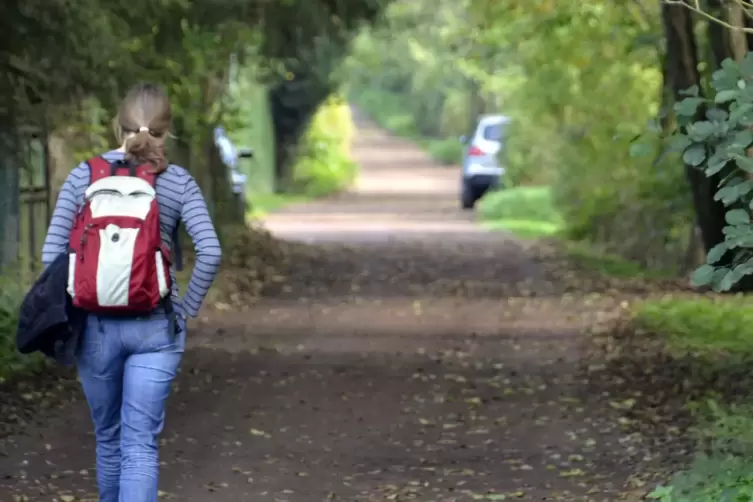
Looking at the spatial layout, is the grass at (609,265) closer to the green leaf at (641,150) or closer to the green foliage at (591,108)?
the green foliage at (591,108)

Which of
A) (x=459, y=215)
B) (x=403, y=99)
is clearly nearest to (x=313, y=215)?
(x=459, y=215)

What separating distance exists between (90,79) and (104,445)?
555cm

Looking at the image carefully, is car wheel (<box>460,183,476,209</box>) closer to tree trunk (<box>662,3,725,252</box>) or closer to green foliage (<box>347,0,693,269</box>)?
green foliage (<box>347,0,693,269</box>)

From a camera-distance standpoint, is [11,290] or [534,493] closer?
[534,493]

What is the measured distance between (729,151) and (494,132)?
25093mm

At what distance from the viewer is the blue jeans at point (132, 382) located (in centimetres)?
515

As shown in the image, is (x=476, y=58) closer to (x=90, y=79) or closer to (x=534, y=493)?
(x=90, y=79)

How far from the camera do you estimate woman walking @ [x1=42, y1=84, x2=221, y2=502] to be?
4.99 metres

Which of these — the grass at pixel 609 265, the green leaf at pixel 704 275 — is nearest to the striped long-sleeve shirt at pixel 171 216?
the green leaf at pixel 704 275

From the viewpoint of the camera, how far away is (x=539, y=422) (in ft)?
27.7

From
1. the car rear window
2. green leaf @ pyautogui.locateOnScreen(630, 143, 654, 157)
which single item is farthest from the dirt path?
the car rear window

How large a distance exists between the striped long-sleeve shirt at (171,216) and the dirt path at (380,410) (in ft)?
6.08

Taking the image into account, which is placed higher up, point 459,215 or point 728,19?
point 728,19

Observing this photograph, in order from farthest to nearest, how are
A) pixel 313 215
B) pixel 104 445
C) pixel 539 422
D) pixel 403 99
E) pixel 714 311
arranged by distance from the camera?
pixel 403 99 < pixel 313 215 < pixel 714 311 < pixel 539 422 < pixel 104 445
